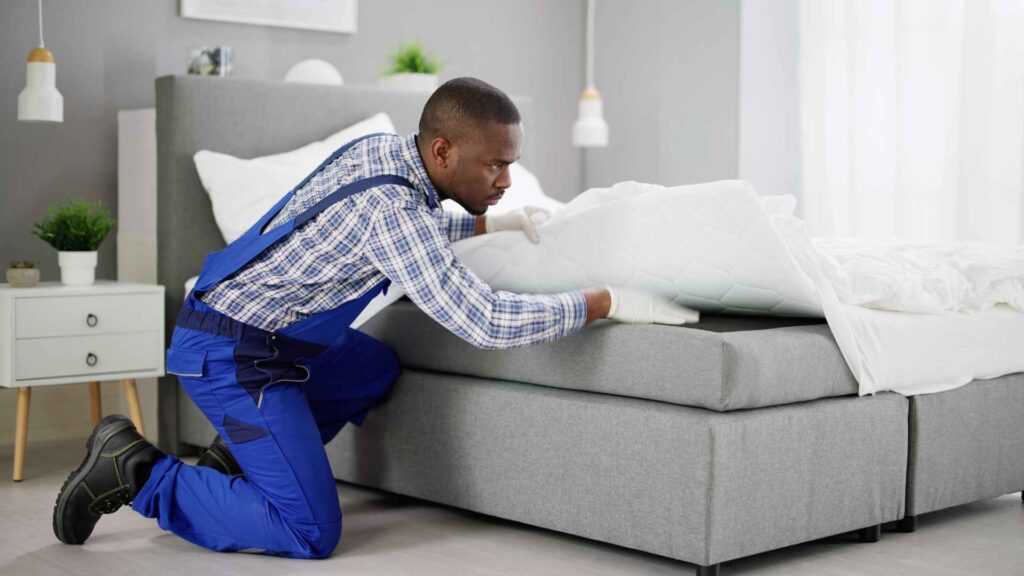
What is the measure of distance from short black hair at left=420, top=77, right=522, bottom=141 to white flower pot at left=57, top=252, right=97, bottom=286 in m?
1.52

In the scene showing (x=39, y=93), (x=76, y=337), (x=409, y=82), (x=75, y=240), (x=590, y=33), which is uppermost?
(x=590, y=33)

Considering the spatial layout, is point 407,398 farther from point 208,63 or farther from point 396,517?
point 208,63

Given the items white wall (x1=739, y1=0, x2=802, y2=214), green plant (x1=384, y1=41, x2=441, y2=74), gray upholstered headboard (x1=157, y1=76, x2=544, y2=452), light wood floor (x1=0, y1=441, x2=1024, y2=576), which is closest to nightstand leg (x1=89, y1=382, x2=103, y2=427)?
gray upholstered headboard (x1=157, y1=76, x2=544, y2=452)

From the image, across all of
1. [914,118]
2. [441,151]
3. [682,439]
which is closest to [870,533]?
[682,439]

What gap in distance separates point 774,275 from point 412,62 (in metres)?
Result: 2.37

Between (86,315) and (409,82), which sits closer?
(86,315)

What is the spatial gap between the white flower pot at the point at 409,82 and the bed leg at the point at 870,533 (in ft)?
7.83

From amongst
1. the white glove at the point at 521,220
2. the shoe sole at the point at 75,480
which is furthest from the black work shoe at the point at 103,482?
the white glove at the point at 521,220

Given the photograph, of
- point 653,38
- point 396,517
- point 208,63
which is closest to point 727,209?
point 396,517

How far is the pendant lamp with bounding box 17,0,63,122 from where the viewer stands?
142 inches

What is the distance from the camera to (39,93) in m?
3.60

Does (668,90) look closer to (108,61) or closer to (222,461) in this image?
(108,61)

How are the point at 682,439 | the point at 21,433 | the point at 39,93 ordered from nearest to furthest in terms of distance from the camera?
the point at 682,439, the point at 21,433, the point at 39,93

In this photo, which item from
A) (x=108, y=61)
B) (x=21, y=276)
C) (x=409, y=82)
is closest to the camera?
(x=21, y=276)
